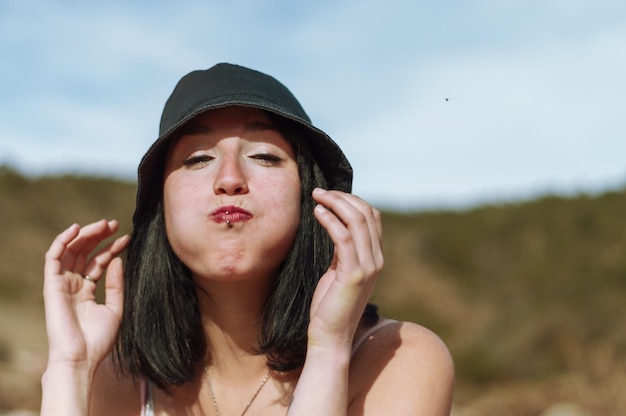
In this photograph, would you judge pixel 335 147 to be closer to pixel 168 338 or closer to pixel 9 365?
pixel 168 338

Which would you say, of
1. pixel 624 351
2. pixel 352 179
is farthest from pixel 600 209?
pixel 352 179

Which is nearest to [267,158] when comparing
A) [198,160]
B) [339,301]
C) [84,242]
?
[198,160]

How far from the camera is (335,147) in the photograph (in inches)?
118

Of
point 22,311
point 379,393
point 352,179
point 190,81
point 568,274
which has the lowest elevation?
point 22,311

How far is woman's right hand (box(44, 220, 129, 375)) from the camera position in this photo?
119 inches

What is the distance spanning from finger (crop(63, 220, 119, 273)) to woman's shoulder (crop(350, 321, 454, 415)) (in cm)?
100

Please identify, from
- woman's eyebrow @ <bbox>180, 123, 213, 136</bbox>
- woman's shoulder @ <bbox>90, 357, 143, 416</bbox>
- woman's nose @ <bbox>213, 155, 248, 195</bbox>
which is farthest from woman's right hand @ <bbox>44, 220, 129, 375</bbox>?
woman's nose @ <bbox>213, 155, 248, 195</bbox>

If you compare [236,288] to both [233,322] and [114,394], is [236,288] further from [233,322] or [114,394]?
[114,394]

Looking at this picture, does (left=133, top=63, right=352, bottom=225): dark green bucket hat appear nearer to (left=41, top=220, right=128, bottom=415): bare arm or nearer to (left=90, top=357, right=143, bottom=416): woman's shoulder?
(left=41, top=220, right=128, bottom=415): bare arm

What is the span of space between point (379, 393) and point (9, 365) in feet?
42.1

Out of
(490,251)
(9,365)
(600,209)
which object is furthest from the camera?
(490,251)

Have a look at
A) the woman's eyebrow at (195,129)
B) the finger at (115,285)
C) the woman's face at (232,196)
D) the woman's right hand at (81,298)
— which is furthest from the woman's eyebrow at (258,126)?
the finger at (115,285)

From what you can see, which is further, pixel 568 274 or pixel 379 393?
pixel 568 274

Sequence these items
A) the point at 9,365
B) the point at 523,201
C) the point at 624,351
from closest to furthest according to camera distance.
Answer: the point at 624,351 < the point at 9,365 < the point at 523,201
